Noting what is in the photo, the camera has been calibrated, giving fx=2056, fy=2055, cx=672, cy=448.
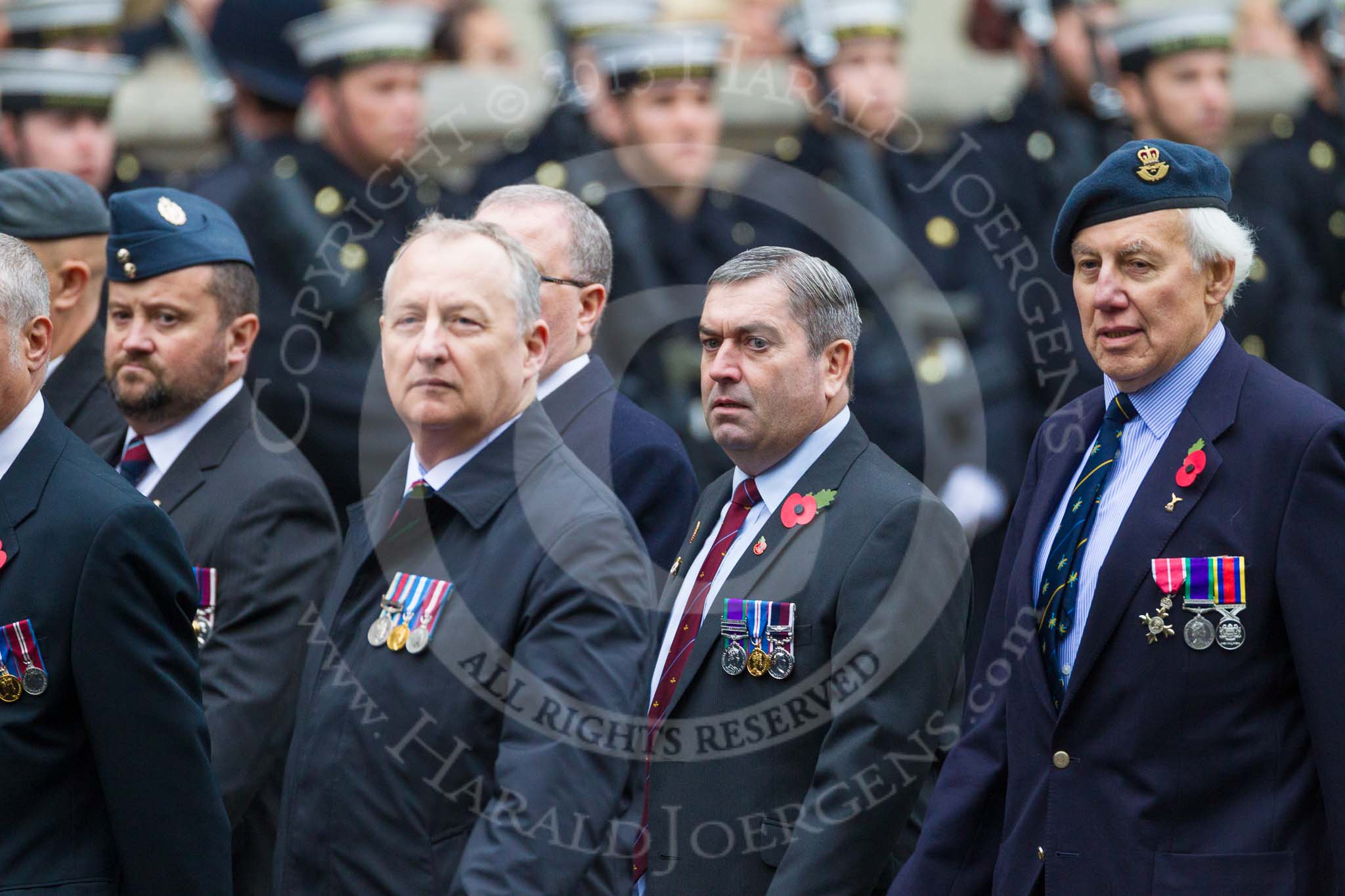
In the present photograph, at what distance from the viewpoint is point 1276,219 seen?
905 centimetres

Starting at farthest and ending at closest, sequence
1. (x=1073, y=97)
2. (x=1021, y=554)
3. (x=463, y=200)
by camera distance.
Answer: (x=1073, y=97) → (x=463, y=200) → (x=1021, y=554)

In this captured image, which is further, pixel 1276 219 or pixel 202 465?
pixel 1276 219

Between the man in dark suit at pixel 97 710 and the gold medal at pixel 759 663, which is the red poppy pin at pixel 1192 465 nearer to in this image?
the gold medal at pixel 759 663

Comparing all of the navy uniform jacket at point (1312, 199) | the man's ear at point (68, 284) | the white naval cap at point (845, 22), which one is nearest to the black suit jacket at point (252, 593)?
the man's ear at point (68, 284)

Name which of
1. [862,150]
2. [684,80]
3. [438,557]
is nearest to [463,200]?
[684,80]

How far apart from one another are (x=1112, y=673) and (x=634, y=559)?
3.13 ft

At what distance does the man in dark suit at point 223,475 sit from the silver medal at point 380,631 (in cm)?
52

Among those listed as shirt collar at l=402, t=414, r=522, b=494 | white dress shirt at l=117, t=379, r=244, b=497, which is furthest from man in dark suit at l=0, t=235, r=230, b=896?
white dress shirt at l=117, t=379, r=244, b=497

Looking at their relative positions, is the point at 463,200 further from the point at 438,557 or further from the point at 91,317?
the point at 438,557

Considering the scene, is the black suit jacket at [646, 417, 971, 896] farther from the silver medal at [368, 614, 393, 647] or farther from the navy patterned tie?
the silver medal at [368, 614, 393, 647]

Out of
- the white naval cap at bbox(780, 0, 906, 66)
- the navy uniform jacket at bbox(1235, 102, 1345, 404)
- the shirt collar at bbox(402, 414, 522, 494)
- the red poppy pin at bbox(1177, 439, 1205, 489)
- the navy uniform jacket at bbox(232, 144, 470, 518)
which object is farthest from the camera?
the navy uniform jacket at bbox(1235, 102, 1345, 404)

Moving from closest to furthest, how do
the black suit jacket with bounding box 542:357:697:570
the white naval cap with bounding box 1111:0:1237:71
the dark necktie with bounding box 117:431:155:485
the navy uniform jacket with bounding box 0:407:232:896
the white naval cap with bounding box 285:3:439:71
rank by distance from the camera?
the navy uniform jacket with bounding box 0:407:232:896, the black suit jacket with bounding box 542:357:697:570, the dark necktie with bounding box 117:431:155:485, the white naval cap with bounding box 285:3:439:71, the white naval cap with bounding box 1111:0:1237:71

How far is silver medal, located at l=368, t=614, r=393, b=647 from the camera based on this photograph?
158 inches

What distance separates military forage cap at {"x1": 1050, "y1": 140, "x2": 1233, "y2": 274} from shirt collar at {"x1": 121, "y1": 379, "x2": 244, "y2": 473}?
Answer: 2099 mm
